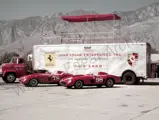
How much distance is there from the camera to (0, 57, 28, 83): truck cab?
97.5ft

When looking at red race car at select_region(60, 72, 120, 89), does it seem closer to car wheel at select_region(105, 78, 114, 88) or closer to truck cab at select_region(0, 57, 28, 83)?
car wheel at select_region(105, 78, 114, 88)

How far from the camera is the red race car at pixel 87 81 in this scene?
22062 mm

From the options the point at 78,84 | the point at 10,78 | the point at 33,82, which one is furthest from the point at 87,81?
the point at 10,78

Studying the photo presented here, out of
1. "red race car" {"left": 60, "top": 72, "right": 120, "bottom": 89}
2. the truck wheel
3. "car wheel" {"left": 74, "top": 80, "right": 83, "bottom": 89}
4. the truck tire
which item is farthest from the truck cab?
"car wheel" {"left": 74, "top": 80, "right": 83, "bottom": 89}

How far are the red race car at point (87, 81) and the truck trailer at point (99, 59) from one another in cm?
389

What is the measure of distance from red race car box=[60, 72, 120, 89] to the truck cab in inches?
318

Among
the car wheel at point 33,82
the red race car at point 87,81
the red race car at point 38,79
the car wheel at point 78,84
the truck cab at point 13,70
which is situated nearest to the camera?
the red race car at point 87,81

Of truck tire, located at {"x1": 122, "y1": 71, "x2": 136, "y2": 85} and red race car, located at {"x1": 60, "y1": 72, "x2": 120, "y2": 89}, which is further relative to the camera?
truck tire, located at {"x1": 122, "y1": 71, "x2": 136, "y2": 85}

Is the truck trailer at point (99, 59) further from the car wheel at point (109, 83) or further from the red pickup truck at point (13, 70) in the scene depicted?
the car wheel at point (109, 83)

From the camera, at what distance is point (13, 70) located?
29.8 m

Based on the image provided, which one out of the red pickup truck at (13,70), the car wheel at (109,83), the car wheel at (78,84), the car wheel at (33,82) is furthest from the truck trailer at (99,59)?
the car wheel at (78,84)

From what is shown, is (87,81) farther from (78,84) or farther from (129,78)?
(129,78)

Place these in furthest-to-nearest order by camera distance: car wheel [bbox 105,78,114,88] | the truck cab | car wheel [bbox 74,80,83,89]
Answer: the truck cab < car wheel [bbox 105,78,114,88] < car wheel [bbox 74,80,83,89]

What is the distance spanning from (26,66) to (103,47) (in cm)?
721
